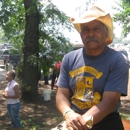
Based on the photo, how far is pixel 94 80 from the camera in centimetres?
221

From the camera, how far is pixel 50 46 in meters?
10.3

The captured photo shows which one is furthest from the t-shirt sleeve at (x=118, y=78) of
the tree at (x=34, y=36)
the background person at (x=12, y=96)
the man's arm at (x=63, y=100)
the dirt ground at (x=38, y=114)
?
the tree at (x=34, y=36)

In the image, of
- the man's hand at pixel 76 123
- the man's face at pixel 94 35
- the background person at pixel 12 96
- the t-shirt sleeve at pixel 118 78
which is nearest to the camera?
the man's hand at pixel 76 123

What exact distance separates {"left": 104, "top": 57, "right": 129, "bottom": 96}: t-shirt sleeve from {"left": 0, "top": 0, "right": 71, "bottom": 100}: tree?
7564 mm

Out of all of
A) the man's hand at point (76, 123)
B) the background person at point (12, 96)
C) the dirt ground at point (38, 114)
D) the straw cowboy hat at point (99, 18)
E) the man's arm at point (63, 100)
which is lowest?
the dirt ground at point (38, 114)

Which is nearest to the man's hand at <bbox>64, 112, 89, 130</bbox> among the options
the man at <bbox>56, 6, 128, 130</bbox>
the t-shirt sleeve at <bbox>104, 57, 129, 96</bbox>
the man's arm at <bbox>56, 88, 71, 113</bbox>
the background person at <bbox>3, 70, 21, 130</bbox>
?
the man at <bbox>56, 6, 128, 130</bbox>

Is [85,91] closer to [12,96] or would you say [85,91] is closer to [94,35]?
[94,35]

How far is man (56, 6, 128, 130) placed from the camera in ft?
6.99

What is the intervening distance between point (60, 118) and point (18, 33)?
431 cm

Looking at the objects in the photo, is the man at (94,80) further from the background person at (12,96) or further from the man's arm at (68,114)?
the background person at (12,96)

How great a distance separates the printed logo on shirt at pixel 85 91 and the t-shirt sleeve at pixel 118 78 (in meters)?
0.10

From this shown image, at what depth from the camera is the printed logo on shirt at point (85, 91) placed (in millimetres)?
2215

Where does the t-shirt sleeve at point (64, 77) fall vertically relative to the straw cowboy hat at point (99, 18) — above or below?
below

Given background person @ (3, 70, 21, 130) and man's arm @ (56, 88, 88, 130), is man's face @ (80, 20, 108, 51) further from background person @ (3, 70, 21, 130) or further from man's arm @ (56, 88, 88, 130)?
background person @ (3, 70, 21, 130)
